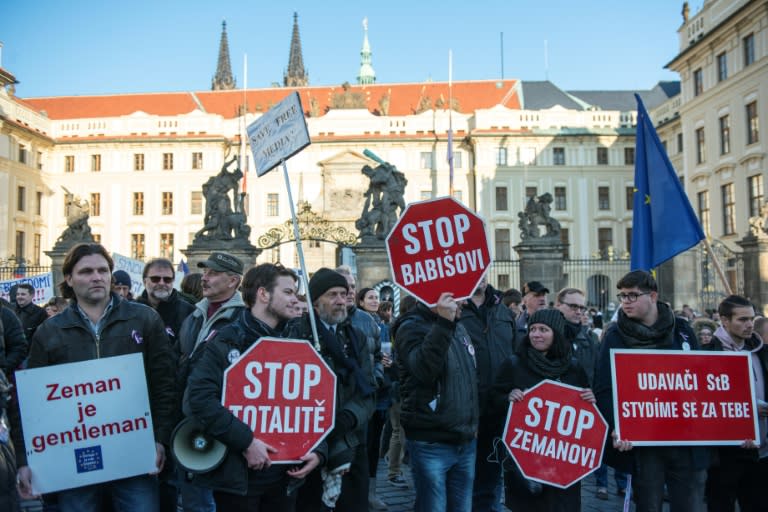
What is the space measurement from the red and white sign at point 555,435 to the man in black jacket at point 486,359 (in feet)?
1.77

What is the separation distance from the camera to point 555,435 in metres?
4.69

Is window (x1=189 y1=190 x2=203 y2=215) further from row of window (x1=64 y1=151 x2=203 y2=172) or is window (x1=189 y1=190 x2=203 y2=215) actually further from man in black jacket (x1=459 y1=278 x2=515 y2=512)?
man in black jacket (x1=459 y1=278 x2=515 y2=512)

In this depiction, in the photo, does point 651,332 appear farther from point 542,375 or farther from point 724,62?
point 724,62

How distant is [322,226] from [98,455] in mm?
18136

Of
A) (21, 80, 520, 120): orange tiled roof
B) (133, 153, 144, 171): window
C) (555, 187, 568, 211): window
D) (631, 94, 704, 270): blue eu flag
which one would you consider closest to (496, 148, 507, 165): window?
(555, 187, 568, 211): window

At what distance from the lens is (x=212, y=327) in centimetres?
443

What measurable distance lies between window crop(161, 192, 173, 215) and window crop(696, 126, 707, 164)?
36.3 m

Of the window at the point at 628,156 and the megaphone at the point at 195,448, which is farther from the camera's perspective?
the window at the point at 628,156

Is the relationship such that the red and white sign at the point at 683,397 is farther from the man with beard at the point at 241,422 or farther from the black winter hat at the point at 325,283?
the man with beard at the point at 241,422

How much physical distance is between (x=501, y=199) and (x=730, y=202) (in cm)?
1950

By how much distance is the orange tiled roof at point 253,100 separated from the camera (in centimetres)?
5762

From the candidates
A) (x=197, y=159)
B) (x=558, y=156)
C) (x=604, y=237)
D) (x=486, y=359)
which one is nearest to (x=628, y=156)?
(x=558, y=156)

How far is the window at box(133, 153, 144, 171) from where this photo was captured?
169 ft

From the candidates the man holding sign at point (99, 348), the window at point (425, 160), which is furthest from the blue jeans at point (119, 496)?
the window at point (425, 160)
